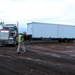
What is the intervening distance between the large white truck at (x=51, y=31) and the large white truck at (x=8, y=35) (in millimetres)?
9160

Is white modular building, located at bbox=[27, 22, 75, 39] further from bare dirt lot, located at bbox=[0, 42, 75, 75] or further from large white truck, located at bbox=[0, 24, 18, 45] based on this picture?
bare dirt lot, located at bbox=[0, 42, 75, 75]

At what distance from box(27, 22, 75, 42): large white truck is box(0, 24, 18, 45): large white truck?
916 cm

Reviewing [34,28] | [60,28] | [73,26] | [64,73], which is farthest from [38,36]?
[64,73]

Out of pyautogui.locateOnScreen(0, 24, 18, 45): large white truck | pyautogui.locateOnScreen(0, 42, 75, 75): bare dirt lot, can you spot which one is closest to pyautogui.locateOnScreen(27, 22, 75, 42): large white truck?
pyautogui.locateOnScreen(0, 24, 18, 45): large white truck

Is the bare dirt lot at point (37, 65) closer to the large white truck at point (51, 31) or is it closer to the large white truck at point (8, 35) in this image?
the large white truck at point (8, 35)

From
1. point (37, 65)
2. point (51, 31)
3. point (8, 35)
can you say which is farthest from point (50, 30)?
point (37, 65)

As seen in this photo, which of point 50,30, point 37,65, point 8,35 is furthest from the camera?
point 50,30

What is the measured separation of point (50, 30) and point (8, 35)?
13.9 meters

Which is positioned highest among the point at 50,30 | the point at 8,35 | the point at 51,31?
the point at 50,30

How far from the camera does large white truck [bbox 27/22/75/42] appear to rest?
133 ft

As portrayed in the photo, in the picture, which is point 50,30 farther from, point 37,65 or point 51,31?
point 37,65

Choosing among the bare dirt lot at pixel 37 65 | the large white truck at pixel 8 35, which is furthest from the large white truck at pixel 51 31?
the bare dirt lot at pixel 37 65

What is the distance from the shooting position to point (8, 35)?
2997 centimetres

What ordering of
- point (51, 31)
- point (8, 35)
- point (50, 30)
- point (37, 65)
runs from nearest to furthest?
point (37, 65) < point (8, 35) < point (50, 30) < point (51, 31)
